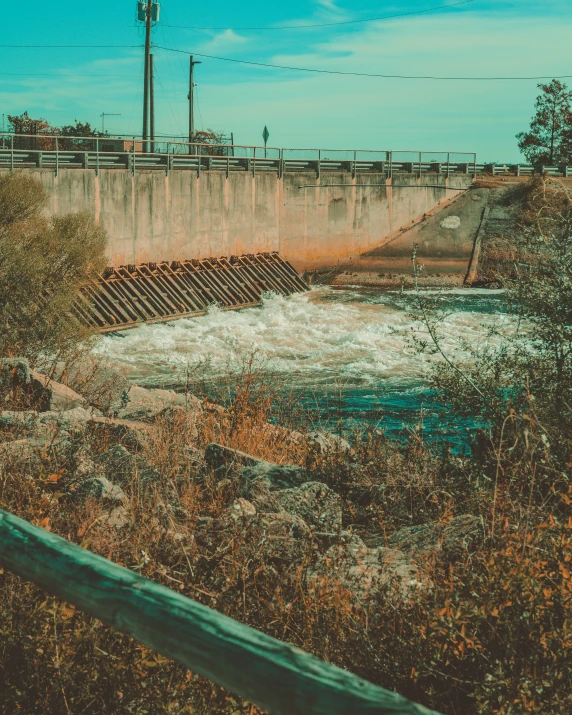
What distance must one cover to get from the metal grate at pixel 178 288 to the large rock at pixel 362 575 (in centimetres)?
1676

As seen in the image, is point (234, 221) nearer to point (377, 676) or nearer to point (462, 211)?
point (462, 211)

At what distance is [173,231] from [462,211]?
15.3 m

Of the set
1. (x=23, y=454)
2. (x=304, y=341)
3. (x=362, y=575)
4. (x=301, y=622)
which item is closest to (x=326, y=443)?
(x=23, y=454)

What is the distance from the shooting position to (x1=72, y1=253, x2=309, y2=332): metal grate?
78.4 ft

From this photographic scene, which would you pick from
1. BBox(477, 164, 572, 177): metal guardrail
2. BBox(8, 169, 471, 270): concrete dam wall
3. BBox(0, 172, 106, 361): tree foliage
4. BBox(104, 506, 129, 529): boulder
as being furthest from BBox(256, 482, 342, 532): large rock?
BBox(477, 164, 572, 177): metal guardrail

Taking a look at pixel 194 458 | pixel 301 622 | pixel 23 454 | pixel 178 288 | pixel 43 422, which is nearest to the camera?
pixel 301 622

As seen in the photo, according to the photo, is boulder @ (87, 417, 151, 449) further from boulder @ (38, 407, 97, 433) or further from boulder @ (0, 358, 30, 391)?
boulder @ (0, 358, 30, 391)

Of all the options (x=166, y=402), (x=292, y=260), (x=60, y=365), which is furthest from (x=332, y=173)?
(x=166, y=402)

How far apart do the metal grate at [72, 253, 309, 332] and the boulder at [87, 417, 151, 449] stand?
1259 centimetres

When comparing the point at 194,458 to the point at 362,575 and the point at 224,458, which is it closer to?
the point at 224,458

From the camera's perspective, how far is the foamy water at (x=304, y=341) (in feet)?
60.3

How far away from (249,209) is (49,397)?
2294cm

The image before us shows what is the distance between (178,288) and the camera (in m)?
27.3

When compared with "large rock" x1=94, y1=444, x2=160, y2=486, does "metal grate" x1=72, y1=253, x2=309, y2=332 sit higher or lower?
lower
